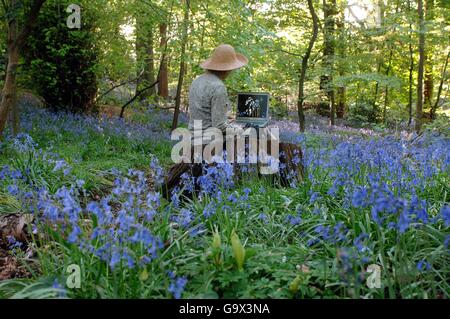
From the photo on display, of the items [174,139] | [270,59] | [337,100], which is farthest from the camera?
[337,100]

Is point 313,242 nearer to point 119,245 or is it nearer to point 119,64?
point 119,245

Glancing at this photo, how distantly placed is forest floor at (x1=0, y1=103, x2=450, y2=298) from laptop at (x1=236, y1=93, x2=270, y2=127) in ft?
2.89

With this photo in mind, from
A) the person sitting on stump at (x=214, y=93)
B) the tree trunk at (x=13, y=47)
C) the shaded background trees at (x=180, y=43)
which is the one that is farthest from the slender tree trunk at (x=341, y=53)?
the tree trunk at (x=13, y=47)

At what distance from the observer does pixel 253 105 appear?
569 cm

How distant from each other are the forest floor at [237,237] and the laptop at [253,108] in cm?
88

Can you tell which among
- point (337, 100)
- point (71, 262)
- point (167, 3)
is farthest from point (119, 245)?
point (337, 100)

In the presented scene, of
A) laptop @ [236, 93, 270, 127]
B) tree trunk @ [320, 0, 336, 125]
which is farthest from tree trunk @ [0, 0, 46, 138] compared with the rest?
tree trunk @ [320, 0, 336, 125]

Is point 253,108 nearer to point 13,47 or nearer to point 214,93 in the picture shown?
point 214,93

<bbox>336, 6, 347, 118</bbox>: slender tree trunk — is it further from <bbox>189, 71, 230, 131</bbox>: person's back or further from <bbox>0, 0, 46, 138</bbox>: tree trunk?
<bbox>0, 0, 46, 138</bbox>: tree trunk

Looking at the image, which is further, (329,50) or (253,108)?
(329,50)

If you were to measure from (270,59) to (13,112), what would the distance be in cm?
739

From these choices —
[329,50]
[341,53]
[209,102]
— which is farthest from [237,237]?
[329,50]

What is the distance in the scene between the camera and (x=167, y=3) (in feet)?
30.1

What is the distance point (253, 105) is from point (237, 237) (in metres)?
3.49
